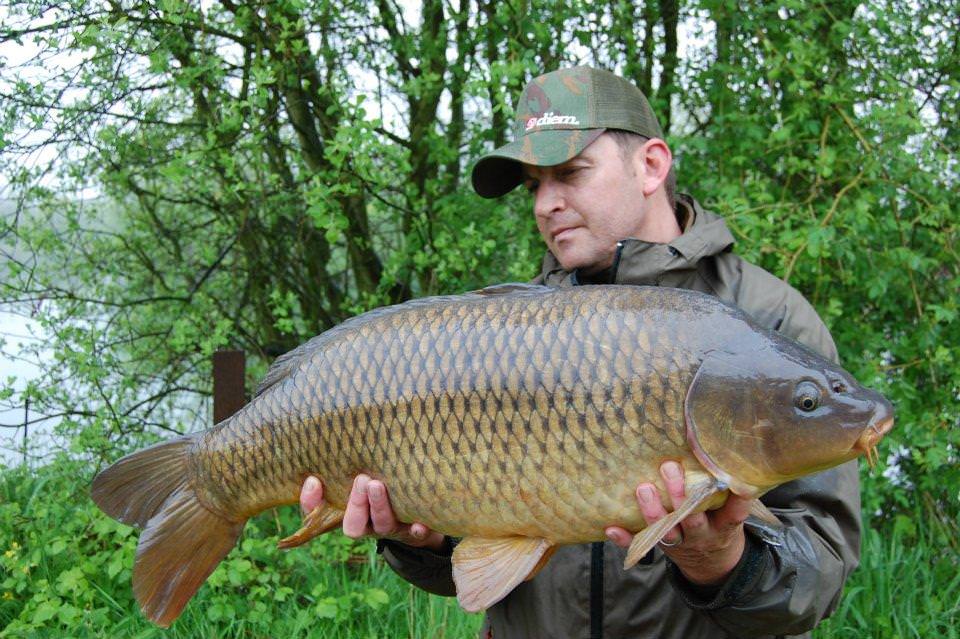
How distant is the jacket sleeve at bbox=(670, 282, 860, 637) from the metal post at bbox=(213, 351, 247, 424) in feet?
4.93

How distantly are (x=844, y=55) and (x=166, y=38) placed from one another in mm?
1982

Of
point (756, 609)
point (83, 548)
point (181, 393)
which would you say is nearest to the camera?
point (756, 609)

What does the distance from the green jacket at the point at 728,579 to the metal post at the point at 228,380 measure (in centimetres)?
98

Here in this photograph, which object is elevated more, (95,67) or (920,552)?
(95,67)

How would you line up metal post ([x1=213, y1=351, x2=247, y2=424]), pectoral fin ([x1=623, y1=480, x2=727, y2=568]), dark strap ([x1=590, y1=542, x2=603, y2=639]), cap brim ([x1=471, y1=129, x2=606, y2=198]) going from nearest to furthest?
1. pectoral fin ([x1=623, y1=480, x2=727, y2=568])
2. dark strap ([x1=590, y1=542, x2=603, y2=639])
3. cap brim ([x1=471, y1=129, x2=606, y2=198])
4. metal post ([x1=213, y1=351, x2=247, y2=424])

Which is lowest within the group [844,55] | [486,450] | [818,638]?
[818,638]

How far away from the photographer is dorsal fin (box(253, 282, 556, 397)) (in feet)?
4.39

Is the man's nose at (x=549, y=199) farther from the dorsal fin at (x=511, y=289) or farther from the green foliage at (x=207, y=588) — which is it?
the green foliage at (x=207, y=588)

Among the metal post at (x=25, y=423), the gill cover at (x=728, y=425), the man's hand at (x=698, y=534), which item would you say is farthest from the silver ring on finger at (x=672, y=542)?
the metal post at (x=25, y=423)

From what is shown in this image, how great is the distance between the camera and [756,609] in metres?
1.27

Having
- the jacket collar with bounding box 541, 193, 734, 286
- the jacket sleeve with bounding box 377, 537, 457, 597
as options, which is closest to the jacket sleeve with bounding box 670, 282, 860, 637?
the jacket collar with bounding box 541, 193, 734, 286

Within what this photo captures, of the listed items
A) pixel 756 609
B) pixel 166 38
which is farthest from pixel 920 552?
pixel 166 38

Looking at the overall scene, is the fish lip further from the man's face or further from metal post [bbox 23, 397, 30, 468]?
metal post [bbox 23, 397, 30, 468]

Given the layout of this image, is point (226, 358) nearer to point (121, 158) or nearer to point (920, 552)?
point (121, 158)
